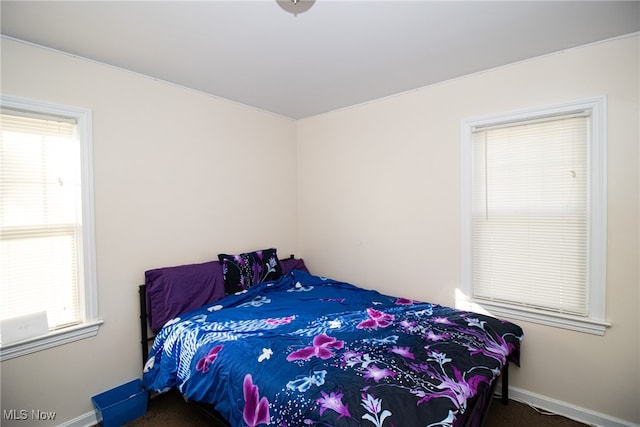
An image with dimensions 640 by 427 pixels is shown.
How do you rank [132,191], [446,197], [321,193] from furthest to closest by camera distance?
[321,193], [446,197], [132,191]

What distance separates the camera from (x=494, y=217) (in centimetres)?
251

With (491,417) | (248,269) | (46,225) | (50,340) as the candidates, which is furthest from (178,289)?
(491,417)

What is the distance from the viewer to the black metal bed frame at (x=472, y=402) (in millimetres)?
1498

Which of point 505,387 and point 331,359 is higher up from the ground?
point 331,359

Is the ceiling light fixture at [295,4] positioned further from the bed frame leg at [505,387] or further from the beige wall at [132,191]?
the bed frame leg at [505,387]

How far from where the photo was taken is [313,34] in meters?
1.89

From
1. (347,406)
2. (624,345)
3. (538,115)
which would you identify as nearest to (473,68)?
(538,115)

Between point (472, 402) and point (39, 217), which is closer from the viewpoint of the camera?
point (472, 402)

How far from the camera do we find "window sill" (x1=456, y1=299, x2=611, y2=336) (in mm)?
2084

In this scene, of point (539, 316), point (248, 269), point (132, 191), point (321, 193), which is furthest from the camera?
point (321, 193)

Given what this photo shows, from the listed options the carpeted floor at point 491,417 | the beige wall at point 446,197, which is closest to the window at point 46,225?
the carpeted floor at point 491,417

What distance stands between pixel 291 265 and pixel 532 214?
229cm

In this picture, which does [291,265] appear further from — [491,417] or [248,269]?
[491,417]

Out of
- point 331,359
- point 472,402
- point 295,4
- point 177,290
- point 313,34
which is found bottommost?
point 472,402
